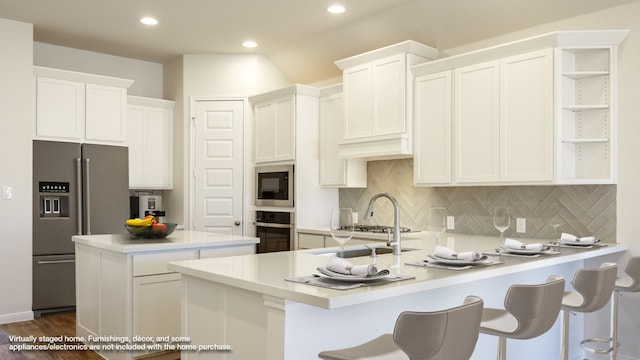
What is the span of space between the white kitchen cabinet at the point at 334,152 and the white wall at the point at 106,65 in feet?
7.82

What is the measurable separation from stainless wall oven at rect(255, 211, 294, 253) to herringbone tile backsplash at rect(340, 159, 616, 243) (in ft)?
2.34

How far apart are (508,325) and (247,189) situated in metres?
4.16

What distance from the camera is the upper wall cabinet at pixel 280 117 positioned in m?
5.36

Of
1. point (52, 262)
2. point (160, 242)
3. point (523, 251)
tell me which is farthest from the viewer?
point (52, 262)

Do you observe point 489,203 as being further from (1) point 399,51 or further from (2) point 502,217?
(1) point 399,51

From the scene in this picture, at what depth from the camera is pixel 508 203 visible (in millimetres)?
4184

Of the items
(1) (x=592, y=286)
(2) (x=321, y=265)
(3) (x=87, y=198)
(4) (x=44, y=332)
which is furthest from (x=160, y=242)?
(1) (x=592, y=286)

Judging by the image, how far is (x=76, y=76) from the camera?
518 centimetres

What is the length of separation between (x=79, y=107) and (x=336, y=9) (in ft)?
9.35

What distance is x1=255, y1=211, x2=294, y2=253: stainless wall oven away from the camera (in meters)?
5.38

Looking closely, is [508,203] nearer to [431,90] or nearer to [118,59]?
[431,90]

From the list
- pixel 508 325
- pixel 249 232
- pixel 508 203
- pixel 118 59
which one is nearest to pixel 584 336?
pixel 508 203

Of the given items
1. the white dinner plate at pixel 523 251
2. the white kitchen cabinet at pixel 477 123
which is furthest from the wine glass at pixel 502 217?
the white kitchen cabinet at pixel 477 123

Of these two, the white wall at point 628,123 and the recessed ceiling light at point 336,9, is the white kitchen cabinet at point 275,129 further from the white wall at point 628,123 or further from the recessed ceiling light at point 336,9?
the white wall at point 628,123
